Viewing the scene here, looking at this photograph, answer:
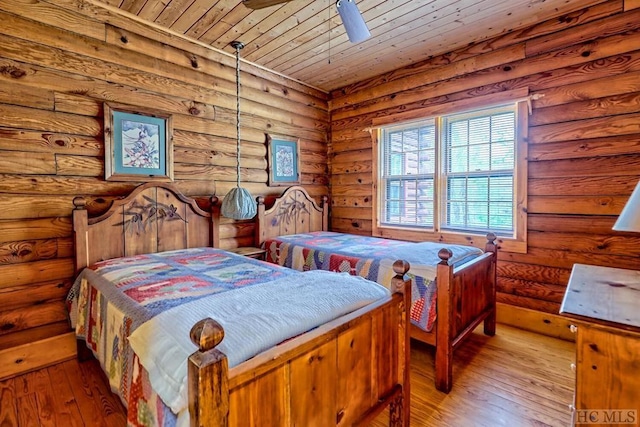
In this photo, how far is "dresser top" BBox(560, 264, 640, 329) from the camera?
42.6 inches

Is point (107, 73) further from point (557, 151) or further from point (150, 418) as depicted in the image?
point (557, 151)

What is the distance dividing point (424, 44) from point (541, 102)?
Answer: 1186 millimetres

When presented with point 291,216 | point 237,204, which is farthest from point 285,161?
point 237,204

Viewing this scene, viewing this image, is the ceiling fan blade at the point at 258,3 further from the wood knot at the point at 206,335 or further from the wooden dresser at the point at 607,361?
the wooden dresser at the point at 607,361

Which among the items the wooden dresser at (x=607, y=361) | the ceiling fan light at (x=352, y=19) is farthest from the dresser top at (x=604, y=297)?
the ceiling fan light at (x=352, y=19)

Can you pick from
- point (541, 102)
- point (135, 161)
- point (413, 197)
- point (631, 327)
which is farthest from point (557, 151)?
point (135, 161)

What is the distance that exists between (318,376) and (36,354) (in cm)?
227

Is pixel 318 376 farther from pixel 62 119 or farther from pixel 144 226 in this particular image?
pixel 62 119

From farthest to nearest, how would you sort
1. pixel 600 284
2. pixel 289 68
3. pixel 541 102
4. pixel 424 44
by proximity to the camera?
pixel 289 68
pixel 424 44
pixel 541 102
pixel 600 284

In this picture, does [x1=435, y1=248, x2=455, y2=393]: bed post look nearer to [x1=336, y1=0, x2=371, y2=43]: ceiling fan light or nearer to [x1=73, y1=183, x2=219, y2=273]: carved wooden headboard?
[x1=336, y1=0, x2=371, y2=43]: ceiling fan light

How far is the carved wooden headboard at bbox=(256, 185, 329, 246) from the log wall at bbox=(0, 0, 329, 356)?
2.26 feet

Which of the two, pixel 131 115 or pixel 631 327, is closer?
pixel 631 327

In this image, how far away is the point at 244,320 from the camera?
115 cm

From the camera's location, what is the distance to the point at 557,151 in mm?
2652
